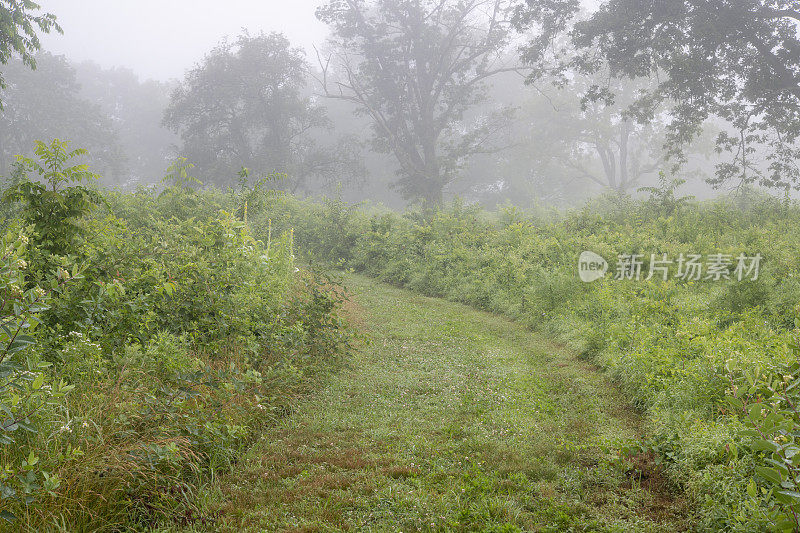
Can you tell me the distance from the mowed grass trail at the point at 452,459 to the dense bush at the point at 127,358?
1.31ft

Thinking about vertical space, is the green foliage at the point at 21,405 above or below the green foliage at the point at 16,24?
below

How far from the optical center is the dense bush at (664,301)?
3.45 metres

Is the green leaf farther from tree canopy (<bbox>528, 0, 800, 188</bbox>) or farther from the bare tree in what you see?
the bare tree

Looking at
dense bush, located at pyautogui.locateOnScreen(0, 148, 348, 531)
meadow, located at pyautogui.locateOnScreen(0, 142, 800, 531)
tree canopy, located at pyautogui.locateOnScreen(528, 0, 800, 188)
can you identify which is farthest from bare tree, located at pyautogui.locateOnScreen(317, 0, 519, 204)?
dense bush, located at pyautogui.locateOnScreen(0, 148, 348, 531)

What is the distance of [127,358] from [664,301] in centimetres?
714

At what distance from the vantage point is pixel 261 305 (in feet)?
19.5

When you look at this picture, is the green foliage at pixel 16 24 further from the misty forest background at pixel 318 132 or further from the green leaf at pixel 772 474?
the green leaf at pixel 772 474

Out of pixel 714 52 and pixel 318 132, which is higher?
pixel 318 132

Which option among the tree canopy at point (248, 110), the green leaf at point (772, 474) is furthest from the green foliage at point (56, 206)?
the tree canopy at point (248, 110)

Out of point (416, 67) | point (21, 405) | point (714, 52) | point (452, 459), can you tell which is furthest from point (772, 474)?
point (416, 67)

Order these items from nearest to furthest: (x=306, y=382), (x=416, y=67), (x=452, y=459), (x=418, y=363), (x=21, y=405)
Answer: (x=21, y=405)
(x=452, y=459)
(x=306, y=382)
(x=418, y=363)
(x=416, y=67)

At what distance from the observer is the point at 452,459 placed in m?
4.18

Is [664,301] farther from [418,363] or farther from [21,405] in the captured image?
[21,405]

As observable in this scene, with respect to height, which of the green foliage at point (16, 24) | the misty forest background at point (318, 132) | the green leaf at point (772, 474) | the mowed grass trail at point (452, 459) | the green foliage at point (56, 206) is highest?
the misty forest background at point (318, 132)
